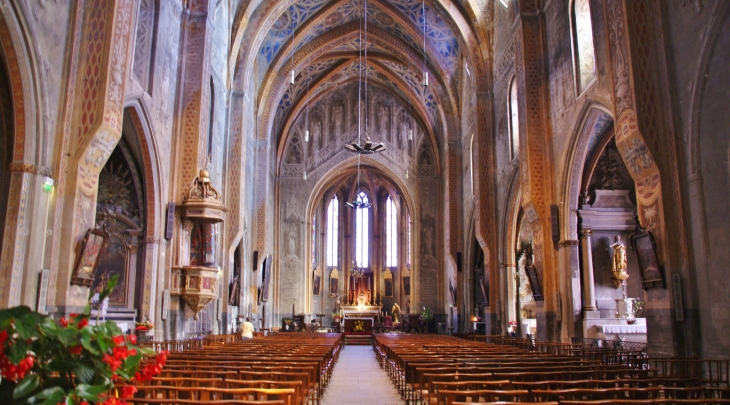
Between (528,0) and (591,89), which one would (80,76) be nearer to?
(591,89)

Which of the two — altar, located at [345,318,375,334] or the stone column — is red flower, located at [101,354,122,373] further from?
altar, located at [345,318,375,334]

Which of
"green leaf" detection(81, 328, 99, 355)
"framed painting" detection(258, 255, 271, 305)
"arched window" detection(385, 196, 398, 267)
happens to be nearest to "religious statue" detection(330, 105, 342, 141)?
"arched window" detection(385, 196, 398, 267)

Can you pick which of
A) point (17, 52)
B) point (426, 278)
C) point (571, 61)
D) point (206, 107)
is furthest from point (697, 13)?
point (426, 278)

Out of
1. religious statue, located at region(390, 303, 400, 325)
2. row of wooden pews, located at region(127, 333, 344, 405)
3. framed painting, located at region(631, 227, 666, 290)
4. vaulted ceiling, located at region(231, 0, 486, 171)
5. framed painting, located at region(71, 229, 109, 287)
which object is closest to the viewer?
row of wooden pews, located at region(127, 333, 344, 405)

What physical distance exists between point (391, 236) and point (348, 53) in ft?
49.5

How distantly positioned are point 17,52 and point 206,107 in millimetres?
7988

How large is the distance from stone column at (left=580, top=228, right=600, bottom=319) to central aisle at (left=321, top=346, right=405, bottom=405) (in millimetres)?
5954

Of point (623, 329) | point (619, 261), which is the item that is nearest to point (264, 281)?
point (619, 261)

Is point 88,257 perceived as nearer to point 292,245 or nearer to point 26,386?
point 26,386

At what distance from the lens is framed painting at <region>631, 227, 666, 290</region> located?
36.0 feet

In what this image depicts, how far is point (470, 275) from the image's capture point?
90.8 feet

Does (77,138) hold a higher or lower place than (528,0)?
lower

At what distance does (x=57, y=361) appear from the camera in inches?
100

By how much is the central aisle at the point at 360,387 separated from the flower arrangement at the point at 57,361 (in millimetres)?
7158
